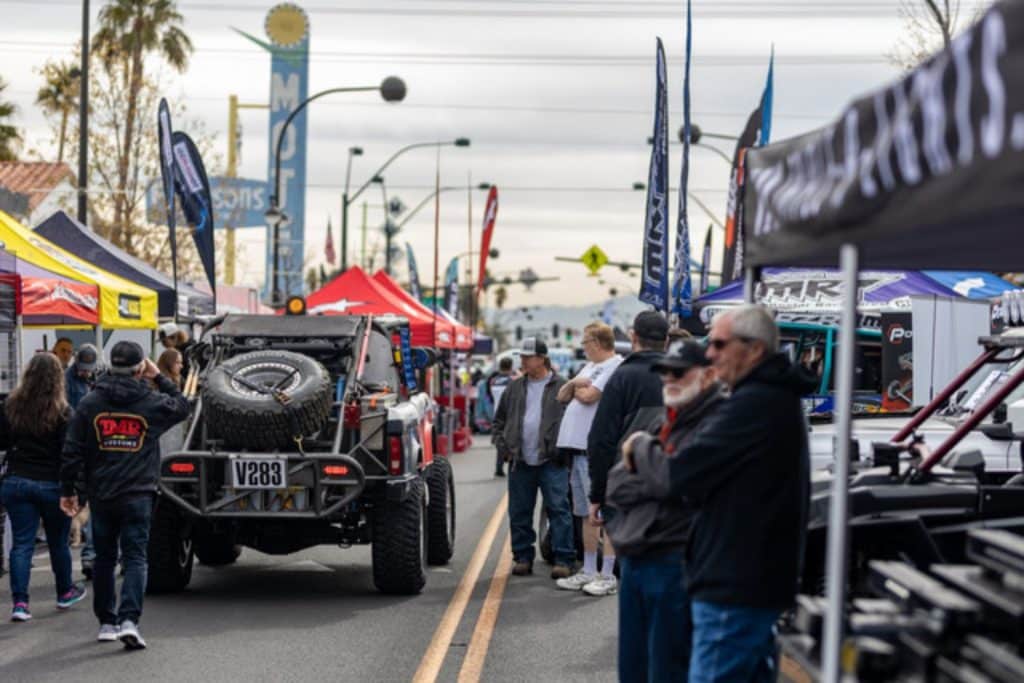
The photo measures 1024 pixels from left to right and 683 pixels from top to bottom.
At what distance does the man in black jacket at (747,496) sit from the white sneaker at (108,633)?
5379mm

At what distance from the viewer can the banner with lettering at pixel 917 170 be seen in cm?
352

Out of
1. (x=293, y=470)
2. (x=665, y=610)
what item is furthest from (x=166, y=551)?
(x=665, y=610)

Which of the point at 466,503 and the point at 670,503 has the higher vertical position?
the point at 670,503

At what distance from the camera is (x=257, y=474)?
450 inches

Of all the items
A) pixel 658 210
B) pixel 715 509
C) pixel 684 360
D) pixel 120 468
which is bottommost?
pixel 120 468

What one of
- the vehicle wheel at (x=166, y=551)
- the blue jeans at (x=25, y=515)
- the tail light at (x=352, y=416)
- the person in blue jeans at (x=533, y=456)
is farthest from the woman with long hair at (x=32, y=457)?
the person in blue jeans at (x=533, y=456)

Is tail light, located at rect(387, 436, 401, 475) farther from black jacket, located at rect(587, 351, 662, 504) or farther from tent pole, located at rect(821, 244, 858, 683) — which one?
tent pole, located at rect(821, 244, 858, 683)

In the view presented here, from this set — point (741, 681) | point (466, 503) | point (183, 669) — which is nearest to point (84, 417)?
point (183, 669)

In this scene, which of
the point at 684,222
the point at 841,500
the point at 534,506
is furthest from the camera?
the point at 684,222

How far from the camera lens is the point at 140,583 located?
31.9ft

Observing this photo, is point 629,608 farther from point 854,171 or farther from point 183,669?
point 183,669

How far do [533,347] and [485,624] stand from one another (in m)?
3.00

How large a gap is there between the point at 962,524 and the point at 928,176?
4355mm

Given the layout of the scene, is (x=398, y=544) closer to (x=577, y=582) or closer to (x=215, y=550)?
(x=577, y=582)
